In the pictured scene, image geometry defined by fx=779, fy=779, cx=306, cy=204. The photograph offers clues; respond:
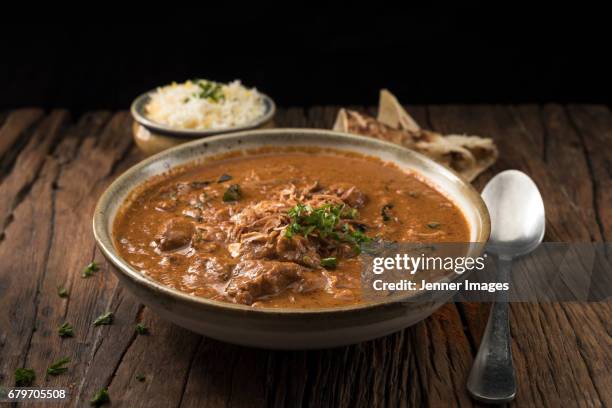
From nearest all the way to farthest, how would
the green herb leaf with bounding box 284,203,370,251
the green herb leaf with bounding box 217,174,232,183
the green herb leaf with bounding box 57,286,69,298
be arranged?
1. the green herb leaf with bounding box 284,203,370,251
2. the green herb leaf with bounding box 57,286,69,298
3. the green herb leaf with bounding box 217,174,232,183

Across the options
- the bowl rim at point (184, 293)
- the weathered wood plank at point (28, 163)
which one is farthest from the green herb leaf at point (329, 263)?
the weathered wood plank at point (28, 163)

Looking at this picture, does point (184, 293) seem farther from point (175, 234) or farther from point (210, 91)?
point (210, 91)

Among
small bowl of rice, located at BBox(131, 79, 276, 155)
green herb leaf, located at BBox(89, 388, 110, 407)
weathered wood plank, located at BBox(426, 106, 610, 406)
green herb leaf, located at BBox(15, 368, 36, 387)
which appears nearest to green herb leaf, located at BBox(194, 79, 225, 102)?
small bowl of rice, located at BBox(131, 79, 276, 155)

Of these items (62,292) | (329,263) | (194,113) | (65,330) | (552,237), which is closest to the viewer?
(329,263)

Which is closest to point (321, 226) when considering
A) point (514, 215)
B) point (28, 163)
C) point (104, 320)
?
point (104, 320)

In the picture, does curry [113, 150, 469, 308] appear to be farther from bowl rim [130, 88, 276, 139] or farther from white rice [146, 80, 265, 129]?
white rice [146, 80, 265, 129]

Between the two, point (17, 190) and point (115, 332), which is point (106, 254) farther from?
point (17, 190)

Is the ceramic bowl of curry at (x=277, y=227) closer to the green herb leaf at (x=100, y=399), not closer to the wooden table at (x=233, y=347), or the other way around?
the wooden table at (x=233, y=347)
